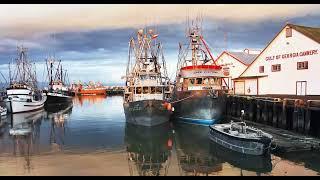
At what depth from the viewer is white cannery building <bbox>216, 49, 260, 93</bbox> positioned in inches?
2400

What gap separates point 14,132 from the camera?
41469 mm

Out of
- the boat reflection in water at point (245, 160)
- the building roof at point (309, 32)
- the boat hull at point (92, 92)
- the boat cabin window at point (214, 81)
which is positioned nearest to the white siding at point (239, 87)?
the boat cabin window at point (214, 81)

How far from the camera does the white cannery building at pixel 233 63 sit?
60969 mm

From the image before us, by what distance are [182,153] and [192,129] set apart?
11.9 m

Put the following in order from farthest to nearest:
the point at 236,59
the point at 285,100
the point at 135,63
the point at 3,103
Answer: the point at 3,103, the point at 236,59, the point at 135,63, the point at 285,100

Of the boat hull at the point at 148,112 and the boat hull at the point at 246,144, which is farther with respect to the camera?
the boat hull at the point at 148,112

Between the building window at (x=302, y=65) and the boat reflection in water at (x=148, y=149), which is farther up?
the building window at (x=302, y=65)

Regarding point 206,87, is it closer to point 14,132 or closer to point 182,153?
point 182,153

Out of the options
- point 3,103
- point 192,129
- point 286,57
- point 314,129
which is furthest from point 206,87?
point 3,103

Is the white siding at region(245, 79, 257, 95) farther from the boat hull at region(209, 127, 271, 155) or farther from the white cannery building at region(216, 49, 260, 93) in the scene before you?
the boat hull at region(209, 127, 271, 155)

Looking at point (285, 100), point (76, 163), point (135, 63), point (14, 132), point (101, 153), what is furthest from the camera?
point (135, 63)

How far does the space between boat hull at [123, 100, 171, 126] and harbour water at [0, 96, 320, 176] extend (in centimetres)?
95

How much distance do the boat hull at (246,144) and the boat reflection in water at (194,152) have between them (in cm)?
167

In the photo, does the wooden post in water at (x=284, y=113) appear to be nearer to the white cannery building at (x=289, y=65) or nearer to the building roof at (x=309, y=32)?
the white cannery building at (x=289, y=65)
